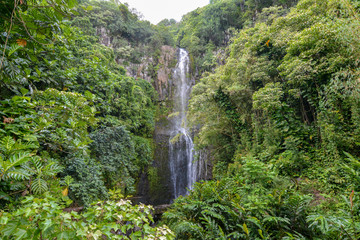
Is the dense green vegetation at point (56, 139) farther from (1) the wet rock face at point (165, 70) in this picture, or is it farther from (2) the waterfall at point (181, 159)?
(1) the wet rock face at point (165, 70)

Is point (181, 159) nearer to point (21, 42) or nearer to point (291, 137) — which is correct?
point (291, 137)

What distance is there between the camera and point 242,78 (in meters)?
6.45

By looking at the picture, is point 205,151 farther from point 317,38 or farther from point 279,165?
point 317,38

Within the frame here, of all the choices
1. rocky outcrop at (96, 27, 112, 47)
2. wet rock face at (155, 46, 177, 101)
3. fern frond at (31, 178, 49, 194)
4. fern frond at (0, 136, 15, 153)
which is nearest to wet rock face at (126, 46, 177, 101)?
wet rock face at (155, 46, 177, 101)

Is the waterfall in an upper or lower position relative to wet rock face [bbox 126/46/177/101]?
lower

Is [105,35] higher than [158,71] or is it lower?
higher

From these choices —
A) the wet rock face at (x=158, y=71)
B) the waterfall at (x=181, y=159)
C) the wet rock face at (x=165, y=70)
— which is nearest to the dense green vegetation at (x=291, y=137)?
the waterfall at (x=181, y=159)

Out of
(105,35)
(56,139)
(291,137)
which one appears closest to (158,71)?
(105,35)

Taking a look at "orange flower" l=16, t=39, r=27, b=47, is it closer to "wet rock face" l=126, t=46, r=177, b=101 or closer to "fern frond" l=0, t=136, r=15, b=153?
"fern frond" l=0, t=136, r=15, b=153

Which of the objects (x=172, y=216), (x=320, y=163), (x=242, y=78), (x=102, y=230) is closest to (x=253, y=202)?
(x=172, y=216)

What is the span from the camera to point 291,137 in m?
4.57

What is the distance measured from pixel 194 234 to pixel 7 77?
3043 millimetres

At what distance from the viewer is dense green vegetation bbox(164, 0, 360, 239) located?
231 cm

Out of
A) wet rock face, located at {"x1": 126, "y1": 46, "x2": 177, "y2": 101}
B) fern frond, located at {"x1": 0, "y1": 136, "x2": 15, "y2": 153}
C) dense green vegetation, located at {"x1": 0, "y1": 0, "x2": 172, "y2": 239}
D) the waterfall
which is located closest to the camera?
dense green vegetation, located at {"x1": 0, "y1": 0, "x2": 172, "y2": 239}
